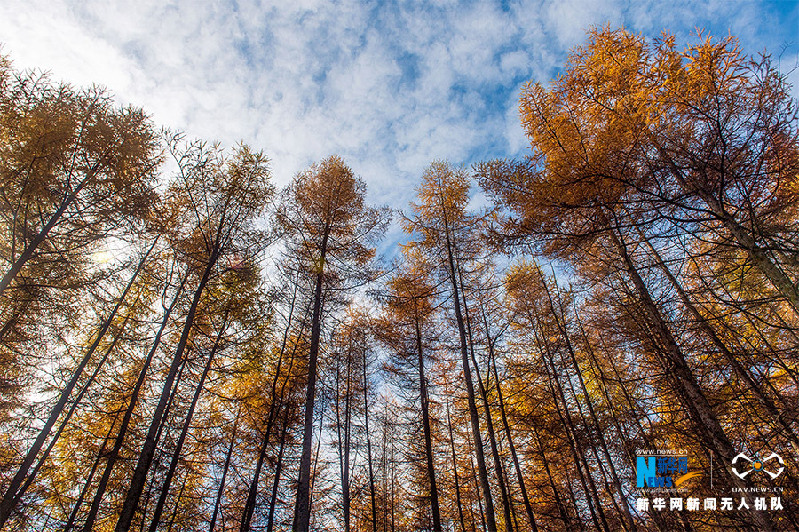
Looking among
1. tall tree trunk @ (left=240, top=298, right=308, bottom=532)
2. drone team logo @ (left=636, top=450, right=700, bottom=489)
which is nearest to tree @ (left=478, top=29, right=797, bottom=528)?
drone team logo @ (left=636, top=450, right=700, bottom=489)

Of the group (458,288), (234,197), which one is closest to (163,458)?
(234,197)

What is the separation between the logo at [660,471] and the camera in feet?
22.8

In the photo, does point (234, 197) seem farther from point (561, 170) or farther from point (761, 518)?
point (761, 518)

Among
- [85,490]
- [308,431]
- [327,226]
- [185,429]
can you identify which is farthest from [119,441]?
[327,226]

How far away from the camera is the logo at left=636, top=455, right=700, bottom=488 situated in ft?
22.8

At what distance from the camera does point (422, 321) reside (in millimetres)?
11141

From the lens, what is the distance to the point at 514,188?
5.37 metres

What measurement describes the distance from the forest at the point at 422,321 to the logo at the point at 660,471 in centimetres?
5

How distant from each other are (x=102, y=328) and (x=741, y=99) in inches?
533

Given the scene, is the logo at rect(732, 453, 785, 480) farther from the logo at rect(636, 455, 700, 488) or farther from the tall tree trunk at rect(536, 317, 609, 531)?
the tall tree trunk at rect(536, 317, 609, 531)

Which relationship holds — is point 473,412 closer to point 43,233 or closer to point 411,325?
point 411,325

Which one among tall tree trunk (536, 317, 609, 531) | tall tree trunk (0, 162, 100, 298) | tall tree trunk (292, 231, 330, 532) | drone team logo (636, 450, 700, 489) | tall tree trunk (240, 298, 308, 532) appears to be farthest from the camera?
tall tree trunk (240, 298, 308, 532)

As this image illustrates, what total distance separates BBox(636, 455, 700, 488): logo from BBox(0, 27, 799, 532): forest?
53 mm

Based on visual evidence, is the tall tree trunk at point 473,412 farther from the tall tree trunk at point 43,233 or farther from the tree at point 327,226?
the tall tree trunk at point 43,233
